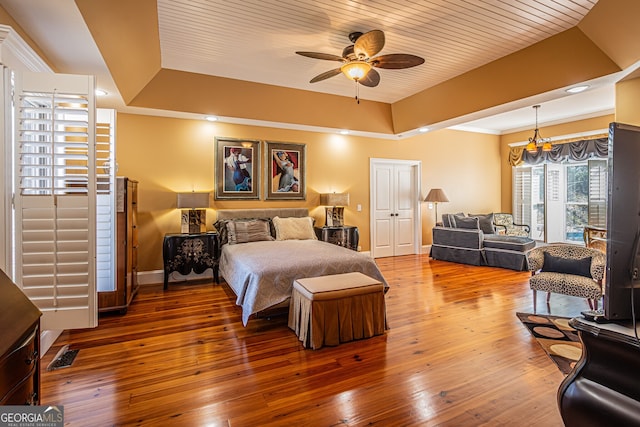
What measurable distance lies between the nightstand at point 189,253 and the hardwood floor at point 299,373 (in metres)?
0.91

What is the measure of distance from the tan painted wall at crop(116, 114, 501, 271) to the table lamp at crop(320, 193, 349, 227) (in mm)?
158

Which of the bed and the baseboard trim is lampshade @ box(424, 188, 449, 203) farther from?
the baseboard trim

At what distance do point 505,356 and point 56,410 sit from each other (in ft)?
9.88

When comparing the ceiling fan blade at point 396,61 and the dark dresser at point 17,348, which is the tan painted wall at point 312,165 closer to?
the ceiling fan blade at point 396,61

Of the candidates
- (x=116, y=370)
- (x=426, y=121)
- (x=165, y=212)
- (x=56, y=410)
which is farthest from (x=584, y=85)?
(x=165, y=212)

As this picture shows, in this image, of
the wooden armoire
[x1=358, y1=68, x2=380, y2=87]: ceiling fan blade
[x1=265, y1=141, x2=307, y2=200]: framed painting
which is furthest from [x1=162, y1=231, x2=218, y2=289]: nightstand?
[x1=358, y1=68, x2=380, y2=87]: ceiling fan blade

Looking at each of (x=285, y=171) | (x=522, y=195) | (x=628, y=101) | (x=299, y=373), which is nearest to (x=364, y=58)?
(x=299, y=373)

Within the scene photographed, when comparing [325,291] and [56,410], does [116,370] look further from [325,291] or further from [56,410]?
[325,291]

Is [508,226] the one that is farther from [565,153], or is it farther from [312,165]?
[312,165]

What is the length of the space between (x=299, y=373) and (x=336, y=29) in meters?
3.29

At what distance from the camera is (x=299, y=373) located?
248 centimetres

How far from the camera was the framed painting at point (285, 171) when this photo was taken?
584 cm

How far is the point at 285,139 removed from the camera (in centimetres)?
596

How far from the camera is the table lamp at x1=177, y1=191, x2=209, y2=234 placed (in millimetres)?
4871
